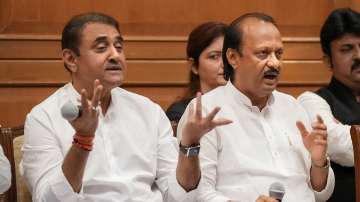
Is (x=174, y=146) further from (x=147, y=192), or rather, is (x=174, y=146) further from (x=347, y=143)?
(x=347, y=143)

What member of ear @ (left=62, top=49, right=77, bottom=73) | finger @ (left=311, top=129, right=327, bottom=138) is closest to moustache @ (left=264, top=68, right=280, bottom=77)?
finger @ (left=311, top=129, right=327, bottom=138)

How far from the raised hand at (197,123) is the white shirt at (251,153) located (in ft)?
0.61

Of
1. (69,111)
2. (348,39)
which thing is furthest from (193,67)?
(69,111)

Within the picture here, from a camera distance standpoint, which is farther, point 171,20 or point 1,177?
point 171,20

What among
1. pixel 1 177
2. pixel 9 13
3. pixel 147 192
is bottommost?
pixel 147 192

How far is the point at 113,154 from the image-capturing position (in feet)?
7.52

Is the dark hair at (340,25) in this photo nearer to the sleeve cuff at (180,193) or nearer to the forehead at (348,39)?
the forehead at (348,39)

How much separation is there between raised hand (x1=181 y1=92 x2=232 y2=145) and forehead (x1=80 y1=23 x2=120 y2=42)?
52 centimetres

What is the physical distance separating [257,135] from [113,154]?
495 millimetres

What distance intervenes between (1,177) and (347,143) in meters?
1.27

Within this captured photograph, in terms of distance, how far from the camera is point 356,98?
111 inches

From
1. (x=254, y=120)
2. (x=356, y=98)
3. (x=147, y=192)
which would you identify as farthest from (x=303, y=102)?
(x=147, y=192)

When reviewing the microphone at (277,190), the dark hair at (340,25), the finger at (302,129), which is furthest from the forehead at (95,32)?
the dark hair at (340,25)

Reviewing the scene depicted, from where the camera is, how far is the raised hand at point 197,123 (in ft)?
6.47
